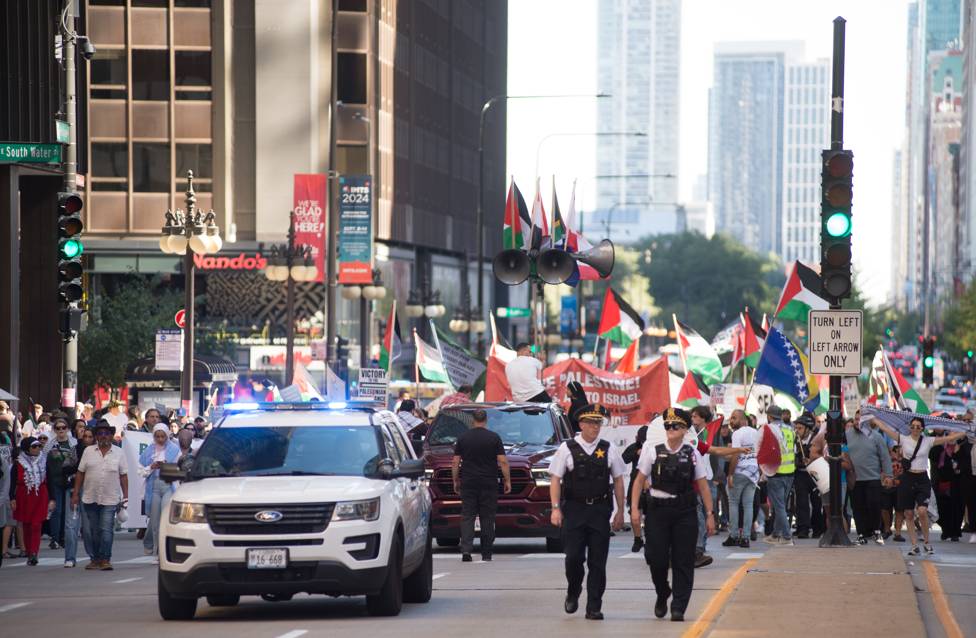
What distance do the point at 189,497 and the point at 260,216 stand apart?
174 feet

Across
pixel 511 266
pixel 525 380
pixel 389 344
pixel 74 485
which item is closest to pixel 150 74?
pixel 389 344

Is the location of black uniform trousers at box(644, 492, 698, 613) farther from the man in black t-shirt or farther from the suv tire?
the suv tire

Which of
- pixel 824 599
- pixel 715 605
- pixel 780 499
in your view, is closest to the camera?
pixel 715 605

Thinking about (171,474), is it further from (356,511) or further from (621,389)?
(621,389)

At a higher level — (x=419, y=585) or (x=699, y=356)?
(x=699, y=356)

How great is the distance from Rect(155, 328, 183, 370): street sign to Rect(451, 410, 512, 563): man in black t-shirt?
1010cm

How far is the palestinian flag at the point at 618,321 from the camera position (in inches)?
1603

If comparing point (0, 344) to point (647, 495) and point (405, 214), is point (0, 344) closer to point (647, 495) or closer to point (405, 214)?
point (647, 495)

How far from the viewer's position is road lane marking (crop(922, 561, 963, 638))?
46.5ft

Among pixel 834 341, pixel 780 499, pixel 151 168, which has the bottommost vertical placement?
pixel 780 499

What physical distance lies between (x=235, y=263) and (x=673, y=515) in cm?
5330

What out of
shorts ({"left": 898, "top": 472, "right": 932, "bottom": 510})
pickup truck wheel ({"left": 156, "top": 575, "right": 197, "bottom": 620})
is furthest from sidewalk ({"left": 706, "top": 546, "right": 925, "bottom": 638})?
pickup truck wheel ({"left": 156, "top": 575, "right": 197, "bottom": 620})

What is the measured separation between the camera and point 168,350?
30359 mm

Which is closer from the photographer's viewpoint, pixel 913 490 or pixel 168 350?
pixel 913 490
